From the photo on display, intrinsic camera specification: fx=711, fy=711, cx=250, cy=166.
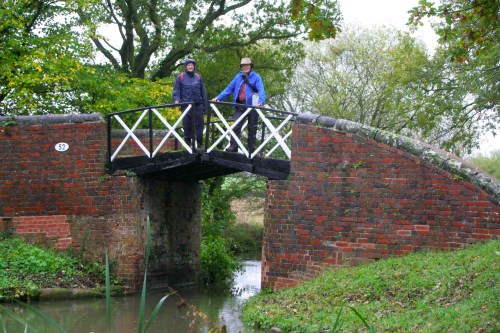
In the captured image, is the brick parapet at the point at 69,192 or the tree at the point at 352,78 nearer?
the brick parapet at the point at 69,192

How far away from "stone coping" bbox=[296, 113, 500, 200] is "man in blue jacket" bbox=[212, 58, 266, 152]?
103 centimetres

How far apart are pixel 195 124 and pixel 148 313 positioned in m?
3.51

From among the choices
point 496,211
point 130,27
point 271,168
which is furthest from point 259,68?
point 496,211

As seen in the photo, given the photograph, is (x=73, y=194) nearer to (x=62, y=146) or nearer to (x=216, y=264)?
(x=62, y=146)

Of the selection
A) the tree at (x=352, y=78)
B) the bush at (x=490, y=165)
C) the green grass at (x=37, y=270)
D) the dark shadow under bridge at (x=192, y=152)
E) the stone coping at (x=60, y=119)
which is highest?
the tree at (x=352, y=78)

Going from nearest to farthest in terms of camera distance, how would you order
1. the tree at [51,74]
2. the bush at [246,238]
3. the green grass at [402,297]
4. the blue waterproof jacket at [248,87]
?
the green grass at [402,297], the blue waterproof jacket at [248,87], the tree at [51,74], the bush at [246,238]

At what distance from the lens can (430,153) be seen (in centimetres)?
1127

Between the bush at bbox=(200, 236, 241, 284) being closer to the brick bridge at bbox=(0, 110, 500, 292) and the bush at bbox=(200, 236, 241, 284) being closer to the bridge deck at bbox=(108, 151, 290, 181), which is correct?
the brick bridge at bbox=(0, 110, 500, 292)

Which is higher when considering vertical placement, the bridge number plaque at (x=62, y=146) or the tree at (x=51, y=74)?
the tree at (x=51, y=74)

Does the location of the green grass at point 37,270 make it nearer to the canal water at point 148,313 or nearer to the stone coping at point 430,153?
the canal water at point 148,313

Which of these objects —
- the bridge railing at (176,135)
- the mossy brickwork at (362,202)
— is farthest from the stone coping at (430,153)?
the bridge railing at (176,135)

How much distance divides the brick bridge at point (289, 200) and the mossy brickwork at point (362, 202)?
0.06 feet

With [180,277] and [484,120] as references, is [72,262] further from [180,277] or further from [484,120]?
[484,120]

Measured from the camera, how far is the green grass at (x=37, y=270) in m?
12.2
